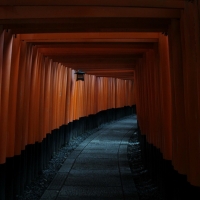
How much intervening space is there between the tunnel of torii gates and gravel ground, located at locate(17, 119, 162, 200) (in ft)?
0.74

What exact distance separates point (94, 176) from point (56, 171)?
3.39ft

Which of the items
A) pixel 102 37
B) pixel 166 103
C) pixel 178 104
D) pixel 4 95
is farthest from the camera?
pixel 102 37

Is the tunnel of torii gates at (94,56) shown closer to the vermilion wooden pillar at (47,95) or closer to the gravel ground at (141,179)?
the vermilion wooden pillar at (47,95)

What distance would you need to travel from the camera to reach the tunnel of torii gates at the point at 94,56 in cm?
320

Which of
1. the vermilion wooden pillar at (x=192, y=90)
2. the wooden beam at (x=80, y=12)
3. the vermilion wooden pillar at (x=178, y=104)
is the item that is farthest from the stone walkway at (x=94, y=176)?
the wooden beam at (x=80, y=12)

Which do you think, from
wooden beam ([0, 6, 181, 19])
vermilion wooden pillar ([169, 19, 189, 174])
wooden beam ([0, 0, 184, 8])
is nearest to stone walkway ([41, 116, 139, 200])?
vermilion wooden pillar ([169, 19, 189, 174])

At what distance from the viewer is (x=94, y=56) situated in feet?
22.7

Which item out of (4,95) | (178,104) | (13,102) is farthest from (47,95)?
(178,104)

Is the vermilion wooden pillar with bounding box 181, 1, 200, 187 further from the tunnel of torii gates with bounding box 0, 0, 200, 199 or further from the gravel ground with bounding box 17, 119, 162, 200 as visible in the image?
the gravel ground with bounding box 17, 119, 162, 200

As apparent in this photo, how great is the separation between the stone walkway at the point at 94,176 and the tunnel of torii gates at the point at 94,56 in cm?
68

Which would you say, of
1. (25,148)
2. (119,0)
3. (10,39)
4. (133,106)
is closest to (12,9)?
(10,39)

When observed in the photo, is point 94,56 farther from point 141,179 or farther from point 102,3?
point 102,3

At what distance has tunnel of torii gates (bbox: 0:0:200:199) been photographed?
10.5 feet

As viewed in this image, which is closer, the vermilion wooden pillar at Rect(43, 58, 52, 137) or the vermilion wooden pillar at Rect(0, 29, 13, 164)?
the vermilion wooden pillar at Rect(0, 29, 13, 164)
